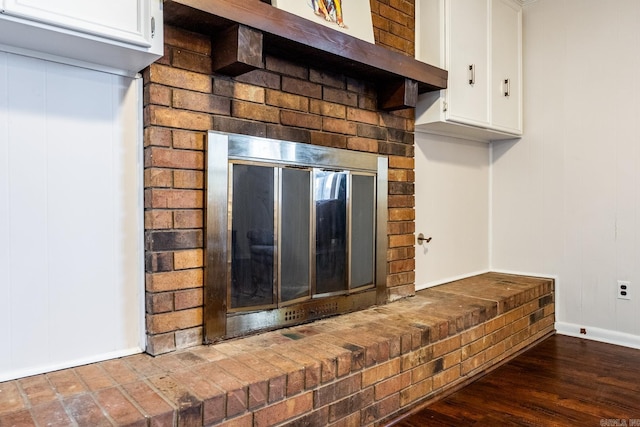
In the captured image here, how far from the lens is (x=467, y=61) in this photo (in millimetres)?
2695

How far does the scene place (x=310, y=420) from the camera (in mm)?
1562

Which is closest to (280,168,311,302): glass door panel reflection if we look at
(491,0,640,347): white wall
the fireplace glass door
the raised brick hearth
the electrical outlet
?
the fireplace glass door

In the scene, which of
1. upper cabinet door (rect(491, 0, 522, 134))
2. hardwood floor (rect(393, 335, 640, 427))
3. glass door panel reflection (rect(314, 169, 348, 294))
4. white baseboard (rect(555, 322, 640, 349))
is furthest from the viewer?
upper cabinet door (rect(491, 0, 522, 134))

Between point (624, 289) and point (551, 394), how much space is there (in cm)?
120

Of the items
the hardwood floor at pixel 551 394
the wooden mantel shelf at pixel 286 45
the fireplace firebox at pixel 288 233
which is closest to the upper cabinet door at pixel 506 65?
the wooden mantel shelf at pixel 286 45

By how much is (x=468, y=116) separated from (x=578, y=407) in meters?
1.69

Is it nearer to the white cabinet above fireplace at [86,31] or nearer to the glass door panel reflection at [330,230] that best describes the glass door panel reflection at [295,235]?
the glass door panel reflection at [330,230]

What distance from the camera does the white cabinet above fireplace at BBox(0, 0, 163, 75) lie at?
1216 mm

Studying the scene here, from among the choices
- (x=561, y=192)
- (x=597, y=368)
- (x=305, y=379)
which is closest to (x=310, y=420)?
(x=305, y=379)

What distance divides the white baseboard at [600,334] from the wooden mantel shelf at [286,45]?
2.04 metres

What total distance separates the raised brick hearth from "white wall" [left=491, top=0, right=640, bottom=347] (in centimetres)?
87

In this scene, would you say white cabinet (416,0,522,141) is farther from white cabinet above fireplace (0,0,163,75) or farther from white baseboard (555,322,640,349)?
white cabinet above fireplace (0,0,163,75)

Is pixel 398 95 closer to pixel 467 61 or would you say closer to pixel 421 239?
pixel 467 61

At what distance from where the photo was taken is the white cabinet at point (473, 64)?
2566 millimetres
